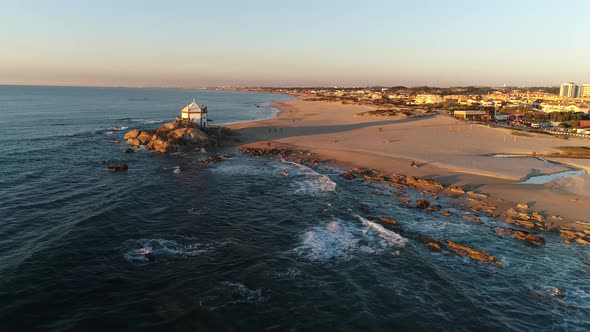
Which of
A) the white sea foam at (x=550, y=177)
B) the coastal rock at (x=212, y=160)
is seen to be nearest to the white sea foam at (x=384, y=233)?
the white sea foam at (x=550, y=177)

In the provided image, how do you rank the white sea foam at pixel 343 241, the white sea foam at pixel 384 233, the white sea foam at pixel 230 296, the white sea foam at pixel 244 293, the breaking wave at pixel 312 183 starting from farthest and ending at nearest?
1. the breaking wave at pixel 312 183
2. the white sea foam at pixel 384 233
3. the white sea foam at pixel 343 241
4. the white sea foam at pixel 244 293
5. the white sea foam at pixel 230 296

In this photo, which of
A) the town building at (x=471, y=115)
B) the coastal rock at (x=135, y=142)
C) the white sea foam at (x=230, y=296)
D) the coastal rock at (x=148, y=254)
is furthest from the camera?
the town building at (x=471, y=115)

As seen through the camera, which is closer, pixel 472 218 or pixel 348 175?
pixel 472 218

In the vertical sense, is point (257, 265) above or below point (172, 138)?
below

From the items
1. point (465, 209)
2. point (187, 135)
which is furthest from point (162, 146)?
point (465, 209)

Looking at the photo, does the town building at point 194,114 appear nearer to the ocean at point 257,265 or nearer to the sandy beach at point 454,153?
the sandy beach at point 454,153

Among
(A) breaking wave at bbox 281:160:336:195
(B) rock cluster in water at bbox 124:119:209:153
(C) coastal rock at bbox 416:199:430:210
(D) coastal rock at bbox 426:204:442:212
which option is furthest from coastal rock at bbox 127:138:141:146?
(D) coastal rock at bbox 426:204:442:212

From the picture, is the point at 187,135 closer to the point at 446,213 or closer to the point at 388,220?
the point at 388,220
